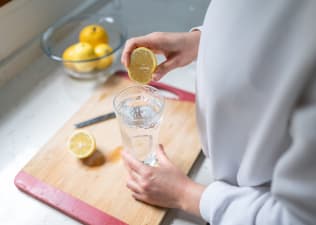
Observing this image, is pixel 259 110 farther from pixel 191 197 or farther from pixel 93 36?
pixel 93 36

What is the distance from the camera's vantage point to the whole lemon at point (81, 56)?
3.03 ft

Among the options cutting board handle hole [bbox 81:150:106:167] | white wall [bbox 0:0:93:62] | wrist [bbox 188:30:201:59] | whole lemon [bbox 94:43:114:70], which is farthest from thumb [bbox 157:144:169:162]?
white wall [bbox 0:0:93:62]

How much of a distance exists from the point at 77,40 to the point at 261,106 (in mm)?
747

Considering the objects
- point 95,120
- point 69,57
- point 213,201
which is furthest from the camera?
point 69,57

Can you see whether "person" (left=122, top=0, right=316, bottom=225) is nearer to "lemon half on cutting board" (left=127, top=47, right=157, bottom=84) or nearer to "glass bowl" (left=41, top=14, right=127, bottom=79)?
"lemon half on cutting board" (left=127, top=47, right=157, bottom=84)

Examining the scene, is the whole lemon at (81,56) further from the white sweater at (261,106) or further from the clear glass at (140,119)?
the white sweater at (261,106)

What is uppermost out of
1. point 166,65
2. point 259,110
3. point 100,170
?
point 259,110

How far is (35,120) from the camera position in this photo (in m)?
0.86

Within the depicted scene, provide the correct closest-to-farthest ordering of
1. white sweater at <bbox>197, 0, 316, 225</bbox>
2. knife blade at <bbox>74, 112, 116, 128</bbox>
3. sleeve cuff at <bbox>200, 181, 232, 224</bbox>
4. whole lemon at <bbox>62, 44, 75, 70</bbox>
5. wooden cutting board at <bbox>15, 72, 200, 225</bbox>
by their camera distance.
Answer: white sweater at <bbox>197, 0, 316, 225</bbox>, sleeve cuff at <bbox>200, 181, 232, 224</bbox>, wooden cutting board at <bbox>15, 72, 200, 225</bbox>, knife blade at <bbox>74, 112, 116, 128</bbox>, whole lemon at <bbox>62, 44, 75, 70</bbox>

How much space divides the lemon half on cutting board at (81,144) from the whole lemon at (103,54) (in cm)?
25

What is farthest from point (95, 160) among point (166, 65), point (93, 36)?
point (93, 36)

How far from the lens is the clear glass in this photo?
723mm

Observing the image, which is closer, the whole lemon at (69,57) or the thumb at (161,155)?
the thumb at (161,155)

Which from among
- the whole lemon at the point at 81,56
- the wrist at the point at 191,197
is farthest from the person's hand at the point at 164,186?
the whole lemon at the point at 81,56
